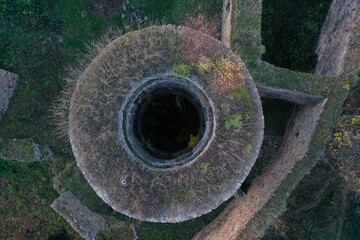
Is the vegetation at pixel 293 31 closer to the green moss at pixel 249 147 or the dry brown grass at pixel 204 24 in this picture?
the dry brown grass at pixel 204 24

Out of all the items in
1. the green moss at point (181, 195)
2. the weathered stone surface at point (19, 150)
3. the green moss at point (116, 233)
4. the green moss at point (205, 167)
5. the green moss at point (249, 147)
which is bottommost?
the green moss at point (116, 233)

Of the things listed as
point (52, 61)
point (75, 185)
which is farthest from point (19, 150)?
point (52, 61)

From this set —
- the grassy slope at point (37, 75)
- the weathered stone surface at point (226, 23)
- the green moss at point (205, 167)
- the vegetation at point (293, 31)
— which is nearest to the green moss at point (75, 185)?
the grassy slope at point (37, 75)

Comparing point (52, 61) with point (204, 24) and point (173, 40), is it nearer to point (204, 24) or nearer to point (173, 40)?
point (204, 24)

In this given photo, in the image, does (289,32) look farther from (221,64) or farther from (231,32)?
(221,64)

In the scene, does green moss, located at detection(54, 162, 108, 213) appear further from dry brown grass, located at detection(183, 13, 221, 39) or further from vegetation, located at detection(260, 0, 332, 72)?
vegetation, located at detection(260, 0, 332, 72)

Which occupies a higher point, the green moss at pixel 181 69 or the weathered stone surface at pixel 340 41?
the green moss at pixel 181 69
